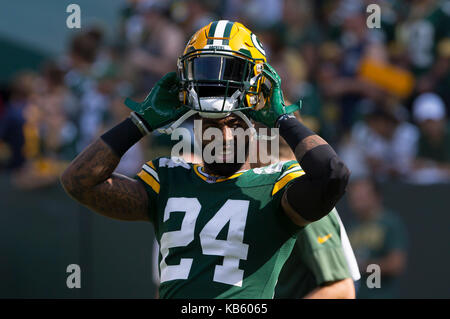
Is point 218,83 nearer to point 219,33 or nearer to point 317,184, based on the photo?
point 219,33

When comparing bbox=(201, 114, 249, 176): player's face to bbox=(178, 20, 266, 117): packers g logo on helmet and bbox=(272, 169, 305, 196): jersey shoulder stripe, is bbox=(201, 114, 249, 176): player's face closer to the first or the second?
bbox=(178, 20, 266, 117): packers g logo on helmet

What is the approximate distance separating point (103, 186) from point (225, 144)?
1.82 feet

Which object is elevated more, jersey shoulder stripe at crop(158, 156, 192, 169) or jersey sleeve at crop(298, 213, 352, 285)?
jersey shoulder stripe at crop(158, 156, 192, 169)

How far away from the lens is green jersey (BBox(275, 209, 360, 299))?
306 centimetres

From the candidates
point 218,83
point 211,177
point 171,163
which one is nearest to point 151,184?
point 171,163

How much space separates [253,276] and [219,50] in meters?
0.91

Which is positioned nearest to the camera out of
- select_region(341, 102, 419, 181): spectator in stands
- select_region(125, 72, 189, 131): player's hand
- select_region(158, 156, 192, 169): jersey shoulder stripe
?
select_region(125, 72, 189, 131): player's hand

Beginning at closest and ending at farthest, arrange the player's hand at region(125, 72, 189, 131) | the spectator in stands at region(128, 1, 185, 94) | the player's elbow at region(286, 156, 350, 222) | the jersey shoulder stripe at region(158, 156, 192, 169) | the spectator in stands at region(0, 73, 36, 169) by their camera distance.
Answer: the player's elbow at region(286, 156, 350, 222), the player's hand at region(125, 72, 189, 131), the jersey shoulder stripe at region(158, 156, 192, 169), the spectator in stands at region(128, 1, 185, 94), the spectator in stands at region(0, 73, 36, 169)

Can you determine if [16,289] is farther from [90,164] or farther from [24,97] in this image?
[90,164]

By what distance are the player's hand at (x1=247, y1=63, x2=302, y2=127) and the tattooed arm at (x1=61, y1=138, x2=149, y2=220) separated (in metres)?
0.60

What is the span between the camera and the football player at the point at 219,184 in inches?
96.9

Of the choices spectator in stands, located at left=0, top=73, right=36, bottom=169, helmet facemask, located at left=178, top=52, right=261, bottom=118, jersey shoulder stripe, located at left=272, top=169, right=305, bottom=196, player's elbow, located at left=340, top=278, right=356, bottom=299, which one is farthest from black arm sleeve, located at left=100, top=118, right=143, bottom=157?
spectator in stands, located at left=0, top=73, right=36, bottom=169

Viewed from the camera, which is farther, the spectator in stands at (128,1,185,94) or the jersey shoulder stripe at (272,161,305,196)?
the spectator in stands at (128,1,185,94)
